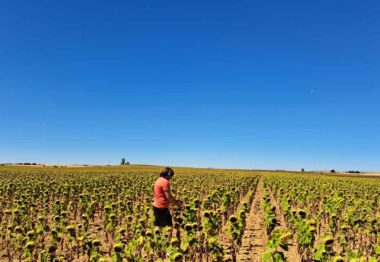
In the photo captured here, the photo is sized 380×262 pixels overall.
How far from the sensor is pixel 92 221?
58.7ft

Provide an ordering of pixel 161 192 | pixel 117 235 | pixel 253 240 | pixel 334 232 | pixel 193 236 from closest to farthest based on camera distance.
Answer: pixel 193 236
pixel 161 192
pixel 117 235
pixel 253 240
pixel 334 232

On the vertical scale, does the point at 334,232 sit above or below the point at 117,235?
below

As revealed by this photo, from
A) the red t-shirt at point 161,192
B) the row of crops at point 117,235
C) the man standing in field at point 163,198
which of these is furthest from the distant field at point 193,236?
the red t-shirt at point 161,192

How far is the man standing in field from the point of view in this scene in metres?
10.9

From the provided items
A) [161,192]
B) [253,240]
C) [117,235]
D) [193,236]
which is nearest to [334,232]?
[253,240]

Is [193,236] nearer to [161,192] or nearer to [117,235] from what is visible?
[161,192]

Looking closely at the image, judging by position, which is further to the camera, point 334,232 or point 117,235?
point 334,232

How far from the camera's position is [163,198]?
36.3 feet

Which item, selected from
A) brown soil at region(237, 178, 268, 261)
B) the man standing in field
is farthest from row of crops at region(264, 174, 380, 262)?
the man standing in field

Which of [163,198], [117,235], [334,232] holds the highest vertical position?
[163,198]

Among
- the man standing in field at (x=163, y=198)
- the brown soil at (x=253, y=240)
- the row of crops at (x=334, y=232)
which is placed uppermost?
the man standing in field at (x=163, y=198)

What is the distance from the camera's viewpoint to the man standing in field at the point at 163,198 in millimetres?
10883

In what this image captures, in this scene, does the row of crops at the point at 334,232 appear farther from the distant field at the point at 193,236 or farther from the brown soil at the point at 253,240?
the brown soil at the point at 253,240

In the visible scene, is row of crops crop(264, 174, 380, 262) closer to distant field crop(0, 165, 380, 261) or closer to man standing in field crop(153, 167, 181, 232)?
distant field crop(0, 165, 380, 261)
